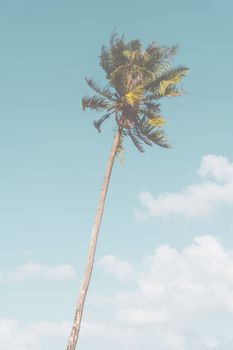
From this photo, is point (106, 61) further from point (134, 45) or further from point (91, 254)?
point (91, 254)

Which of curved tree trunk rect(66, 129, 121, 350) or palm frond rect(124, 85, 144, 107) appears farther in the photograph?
palm frond rect(124, 85, 144, 107)

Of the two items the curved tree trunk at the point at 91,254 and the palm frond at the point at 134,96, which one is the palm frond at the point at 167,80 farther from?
the curved tree trunk at the point at 91,254

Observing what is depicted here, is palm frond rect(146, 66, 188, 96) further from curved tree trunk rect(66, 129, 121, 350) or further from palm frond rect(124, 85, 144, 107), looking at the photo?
curved tree trunk rect(66, 129, 121, 350)

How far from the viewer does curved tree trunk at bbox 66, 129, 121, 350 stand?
16844 mm

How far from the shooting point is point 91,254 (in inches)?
743

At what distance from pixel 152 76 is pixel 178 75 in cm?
119

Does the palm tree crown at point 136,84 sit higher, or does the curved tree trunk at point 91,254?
the palm tree crown at point 136,84

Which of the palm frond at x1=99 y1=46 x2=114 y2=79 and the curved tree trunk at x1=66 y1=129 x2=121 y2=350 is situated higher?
the palm frond at x1=99 y1=46 x2=114 y2=79

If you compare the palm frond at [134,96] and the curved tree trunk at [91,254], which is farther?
the palm frond at [134,96]

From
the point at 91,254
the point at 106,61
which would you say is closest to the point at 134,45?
the point at 106,61

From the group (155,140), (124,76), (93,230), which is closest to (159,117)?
(155,140)

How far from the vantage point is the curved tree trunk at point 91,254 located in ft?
55.3

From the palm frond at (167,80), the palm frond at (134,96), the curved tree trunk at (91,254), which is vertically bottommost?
the curved tree trunk at (91,254)

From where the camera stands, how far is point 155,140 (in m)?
21.9
